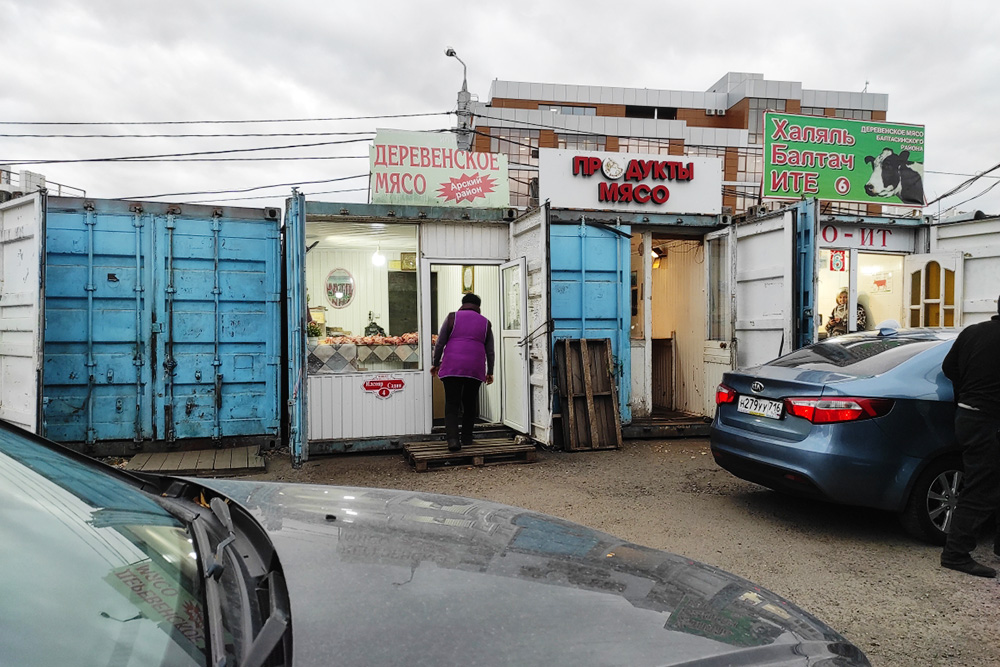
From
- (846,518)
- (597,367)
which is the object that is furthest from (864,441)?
(597,367)

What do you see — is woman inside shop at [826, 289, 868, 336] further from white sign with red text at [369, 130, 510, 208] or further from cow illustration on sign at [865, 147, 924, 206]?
white sign with red text at [369, 130, 510, 208]

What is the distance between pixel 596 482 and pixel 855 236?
634 cm

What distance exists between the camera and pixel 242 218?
7625 mm

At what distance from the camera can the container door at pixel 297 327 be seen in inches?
271

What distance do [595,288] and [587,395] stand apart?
1437 millimetres

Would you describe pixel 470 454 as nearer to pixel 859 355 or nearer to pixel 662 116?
pixel 859 355

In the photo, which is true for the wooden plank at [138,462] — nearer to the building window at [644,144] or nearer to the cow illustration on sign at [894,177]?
the cow illustration on sign at [894,177]

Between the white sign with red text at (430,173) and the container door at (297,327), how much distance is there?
3.65 feet

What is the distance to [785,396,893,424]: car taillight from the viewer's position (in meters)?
4.16

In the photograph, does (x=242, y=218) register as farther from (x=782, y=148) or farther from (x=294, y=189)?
(x=782, y=148)

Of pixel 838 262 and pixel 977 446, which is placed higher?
pixel 838 262

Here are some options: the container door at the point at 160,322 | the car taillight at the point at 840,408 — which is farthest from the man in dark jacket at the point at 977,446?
the container door at the point at 160,322

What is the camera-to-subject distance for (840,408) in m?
4.22

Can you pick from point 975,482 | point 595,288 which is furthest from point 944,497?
point 595,288
